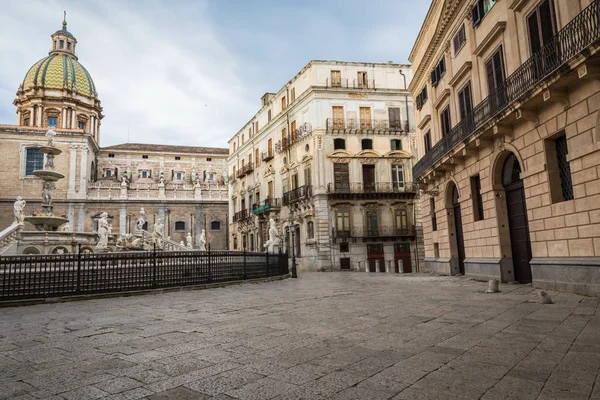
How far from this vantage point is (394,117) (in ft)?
101

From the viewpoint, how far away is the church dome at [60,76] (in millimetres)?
51625

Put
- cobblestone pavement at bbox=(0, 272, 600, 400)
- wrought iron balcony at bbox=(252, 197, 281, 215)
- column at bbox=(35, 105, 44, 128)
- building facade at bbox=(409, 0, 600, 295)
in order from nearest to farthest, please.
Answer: cobblestone pavement at bbox=(0, 272, 600, 400) < building facade at bbox=(409, 0, 600, 295) < wrought iron balcony at bbox=(252, 197, 281, 215) < column at bbox=(35, 105, 44, 128)

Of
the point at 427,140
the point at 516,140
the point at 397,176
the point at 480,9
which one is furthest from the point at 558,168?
the point at 397,176

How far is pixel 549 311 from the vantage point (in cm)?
721

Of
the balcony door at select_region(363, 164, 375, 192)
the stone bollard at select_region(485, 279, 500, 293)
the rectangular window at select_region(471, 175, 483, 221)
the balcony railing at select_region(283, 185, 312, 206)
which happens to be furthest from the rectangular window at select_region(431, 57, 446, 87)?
the balcony railing at select_region(283, 185, 312, 206)

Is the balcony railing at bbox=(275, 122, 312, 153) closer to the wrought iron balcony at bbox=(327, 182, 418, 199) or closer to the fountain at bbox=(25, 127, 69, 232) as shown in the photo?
the wrought iron balcony at bbox=(327, 182, 418, 199)

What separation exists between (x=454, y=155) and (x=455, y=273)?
16.7 ft

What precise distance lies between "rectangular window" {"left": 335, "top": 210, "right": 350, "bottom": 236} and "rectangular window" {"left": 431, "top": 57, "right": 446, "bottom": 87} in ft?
40.2

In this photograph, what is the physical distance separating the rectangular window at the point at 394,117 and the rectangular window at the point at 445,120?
41.5 feet

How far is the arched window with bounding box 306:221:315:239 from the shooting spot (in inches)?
1143

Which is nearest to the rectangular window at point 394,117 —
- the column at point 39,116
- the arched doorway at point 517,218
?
the arched doorway at point 517,218

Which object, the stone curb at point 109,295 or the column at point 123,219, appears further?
the column at point 123,219

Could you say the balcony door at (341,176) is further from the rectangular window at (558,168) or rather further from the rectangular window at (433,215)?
the rectangular window at (558,168)

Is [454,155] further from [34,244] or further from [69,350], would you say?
[34,244]
